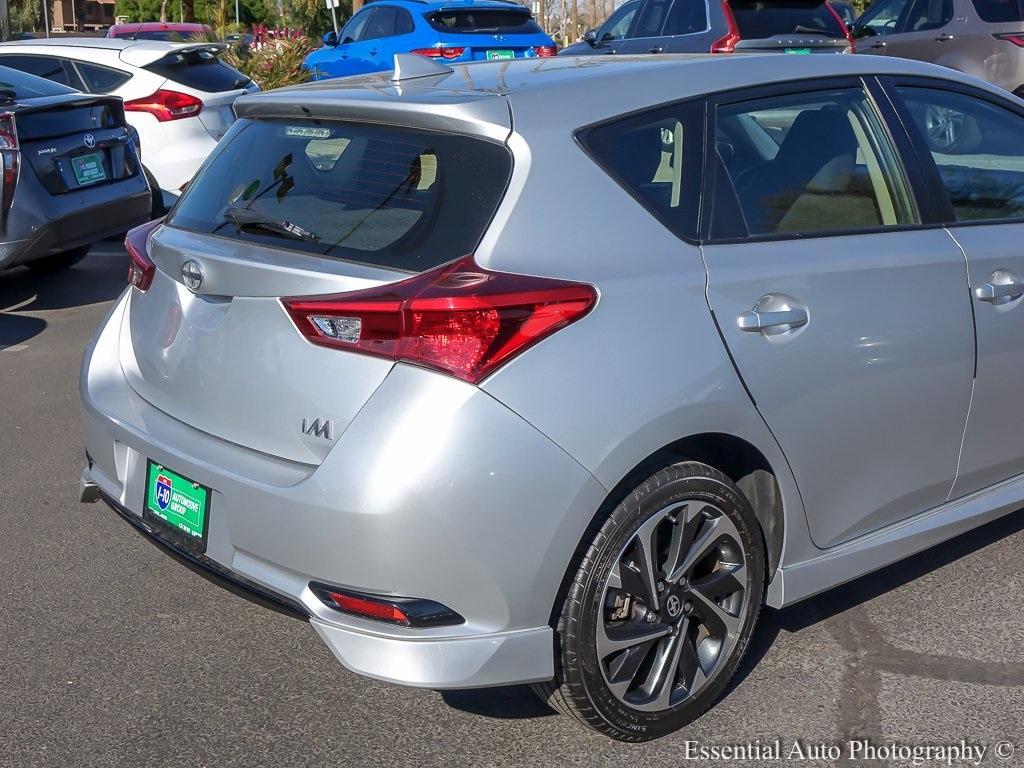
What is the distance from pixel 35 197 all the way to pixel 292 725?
515 cm

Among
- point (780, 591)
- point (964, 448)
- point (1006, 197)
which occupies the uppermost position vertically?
point (1006, 197)

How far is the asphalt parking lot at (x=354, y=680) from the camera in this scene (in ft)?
10.3

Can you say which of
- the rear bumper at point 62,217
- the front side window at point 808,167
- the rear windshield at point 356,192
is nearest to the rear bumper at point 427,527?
the rear windshield at point 356,192

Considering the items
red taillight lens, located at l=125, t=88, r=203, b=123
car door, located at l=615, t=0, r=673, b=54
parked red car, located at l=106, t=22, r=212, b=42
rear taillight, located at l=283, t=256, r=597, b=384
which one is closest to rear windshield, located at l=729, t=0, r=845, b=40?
car door, located at l=615, t=0, r=673, b=54

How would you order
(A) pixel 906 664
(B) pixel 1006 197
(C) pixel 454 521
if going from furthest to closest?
1. (B) pixel 1006 197
2. (A) pixel 906 664
3. (C) pixel 454 521

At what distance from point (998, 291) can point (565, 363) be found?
1.67 metres

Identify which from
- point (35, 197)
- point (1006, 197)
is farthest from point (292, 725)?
point (35, 197)

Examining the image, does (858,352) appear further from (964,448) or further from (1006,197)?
(1006,197)

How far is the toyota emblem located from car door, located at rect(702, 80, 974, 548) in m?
1.30

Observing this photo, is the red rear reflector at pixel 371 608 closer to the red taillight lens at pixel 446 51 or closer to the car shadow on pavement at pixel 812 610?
the car shadow on pavement at pixel 812 610

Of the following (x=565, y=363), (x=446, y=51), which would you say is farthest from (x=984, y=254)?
(x=446, y=51)

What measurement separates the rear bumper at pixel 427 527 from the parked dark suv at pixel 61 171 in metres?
5.02

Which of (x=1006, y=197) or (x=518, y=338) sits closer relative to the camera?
(x=518, y=338)

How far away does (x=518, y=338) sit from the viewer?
2.75 m
